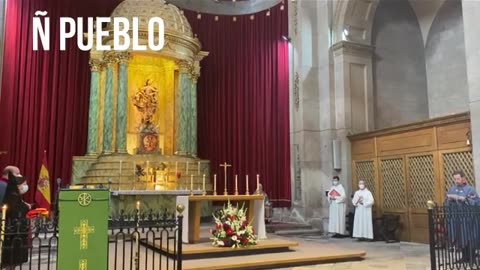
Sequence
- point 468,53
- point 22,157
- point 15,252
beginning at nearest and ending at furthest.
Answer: point 15,252, point 468,53, point 22,157

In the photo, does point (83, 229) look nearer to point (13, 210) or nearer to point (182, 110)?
point (13, 210)

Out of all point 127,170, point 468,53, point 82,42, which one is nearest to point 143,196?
point 127,170

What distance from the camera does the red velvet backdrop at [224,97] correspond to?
12078 millimetres

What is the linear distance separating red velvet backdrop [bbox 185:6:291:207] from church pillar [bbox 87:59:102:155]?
3.49 meters

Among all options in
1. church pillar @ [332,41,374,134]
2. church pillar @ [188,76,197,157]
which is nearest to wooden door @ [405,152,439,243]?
church pillar @ [332,41,374,134]

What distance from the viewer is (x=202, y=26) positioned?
1497 centimetres

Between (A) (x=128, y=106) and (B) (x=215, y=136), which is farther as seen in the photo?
(B) (x=215, y=136)

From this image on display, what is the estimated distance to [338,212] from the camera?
1057cm

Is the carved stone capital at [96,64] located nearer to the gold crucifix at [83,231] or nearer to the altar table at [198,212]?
the altar table at [198,212]

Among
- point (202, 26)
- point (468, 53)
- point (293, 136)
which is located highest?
point (202, 26)

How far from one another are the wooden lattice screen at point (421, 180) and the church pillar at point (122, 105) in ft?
22.9

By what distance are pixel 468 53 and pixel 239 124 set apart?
8.10 meters

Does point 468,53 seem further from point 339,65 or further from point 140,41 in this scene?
point 140,41

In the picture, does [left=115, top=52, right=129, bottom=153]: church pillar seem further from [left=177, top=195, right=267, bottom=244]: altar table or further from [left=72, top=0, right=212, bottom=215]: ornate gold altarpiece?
[left=177, top=195, right=267, bottom=244]: altar table
